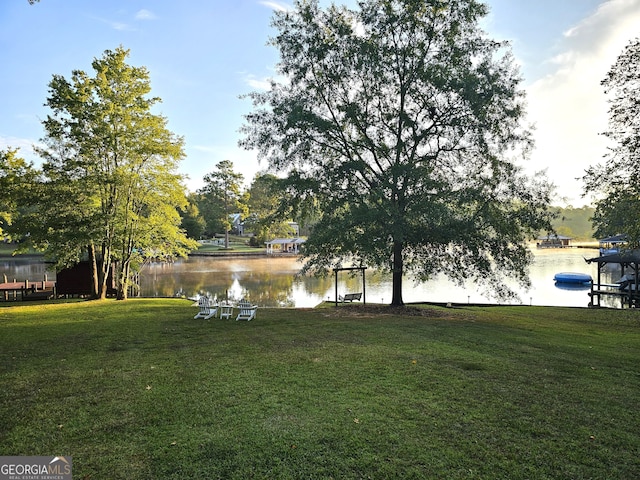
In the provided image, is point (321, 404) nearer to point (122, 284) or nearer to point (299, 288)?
point (122, 284)

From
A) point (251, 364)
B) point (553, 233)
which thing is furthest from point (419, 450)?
point (553, 233)

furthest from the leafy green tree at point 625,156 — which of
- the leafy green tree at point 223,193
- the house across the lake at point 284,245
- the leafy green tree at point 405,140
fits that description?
the leafy green tree at point 223,193

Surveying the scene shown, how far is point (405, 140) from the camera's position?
49.3 feet

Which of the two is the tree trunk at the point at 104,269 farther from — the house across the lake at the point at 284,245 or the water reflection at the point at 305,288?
the house across the lake at the point at 284,245

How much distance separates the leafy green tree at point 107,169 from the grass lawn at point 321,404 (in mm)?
7453

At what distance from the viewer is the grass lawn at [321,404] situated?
146 inches

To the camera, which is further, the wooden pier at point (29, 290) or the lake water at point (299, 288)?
the lake water at point (299, 288)

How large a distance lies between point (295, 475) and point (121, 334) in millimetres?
7501

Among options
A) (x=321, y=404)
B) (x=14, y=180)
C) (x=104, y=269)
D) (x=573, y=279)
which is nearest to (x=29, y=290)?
(x=104, y=269)

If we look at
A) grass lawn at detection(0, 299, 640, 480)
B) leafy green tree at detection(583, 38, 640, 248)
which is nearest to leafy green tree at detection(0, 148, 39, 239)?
grass lawn at detection(0, 299, 640, 480)

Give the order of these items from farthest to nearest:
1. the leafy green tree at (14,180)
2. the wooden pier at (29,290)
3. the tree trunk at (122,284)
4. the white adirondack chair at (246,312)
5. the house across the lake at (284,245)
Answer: the house across the lake at (284,245) < the wooden pier at (29,290) < the tree trunk at (122,284) < the leafy green tree at (14,180) < the white adirondack chair at (246,312)

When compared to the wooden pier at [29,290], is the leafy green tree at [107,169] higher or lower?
higher

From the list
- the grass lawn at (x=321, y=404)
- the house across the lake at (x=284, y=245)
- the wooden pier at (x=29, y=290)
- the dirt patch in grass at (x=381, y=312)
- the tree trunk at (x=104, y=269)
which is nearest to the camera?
the grass lawn at (x=321, y=404)

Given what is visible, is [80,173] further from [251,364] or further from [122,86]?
[251,364]
